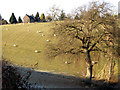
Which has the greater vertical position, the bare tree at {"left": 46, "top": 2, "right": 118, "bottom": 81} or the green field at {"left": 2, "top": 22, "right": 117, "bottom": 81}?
Answer: the bare tree at {"left": 46, "top": 2, "right": 118, "bottom": 81}

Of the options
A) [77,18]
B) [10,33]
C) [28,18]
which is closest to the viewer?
[77,18]

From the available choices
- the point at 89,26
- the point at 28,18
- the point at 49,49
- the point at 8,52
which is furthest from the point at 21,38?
the point at 28,18

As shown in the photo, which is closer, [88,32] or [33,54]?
[88,32]

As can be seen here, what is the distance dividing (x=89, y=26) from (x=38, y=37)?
73.6 feet

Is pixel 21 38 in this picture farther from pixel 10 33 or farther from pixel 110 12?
pixel 110 12

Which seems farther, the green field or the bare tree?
the green field

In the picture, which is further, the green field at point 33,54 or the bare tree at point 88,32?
the green field at point 33,54

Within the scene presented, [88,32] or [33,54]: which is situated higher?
[88,32]

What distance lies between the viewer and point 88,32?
13.3m

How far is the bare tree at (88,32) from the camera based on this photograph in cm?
1286

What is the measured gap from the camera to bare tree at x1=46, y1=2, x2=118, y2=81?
12.9 metres

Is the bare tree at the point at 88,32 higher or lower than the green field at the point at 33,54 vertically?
higher

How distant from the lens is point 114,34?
1234 cm

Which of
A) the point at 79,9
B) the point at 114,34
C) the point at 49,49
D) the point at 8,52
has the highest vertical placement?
the point at 79,9
